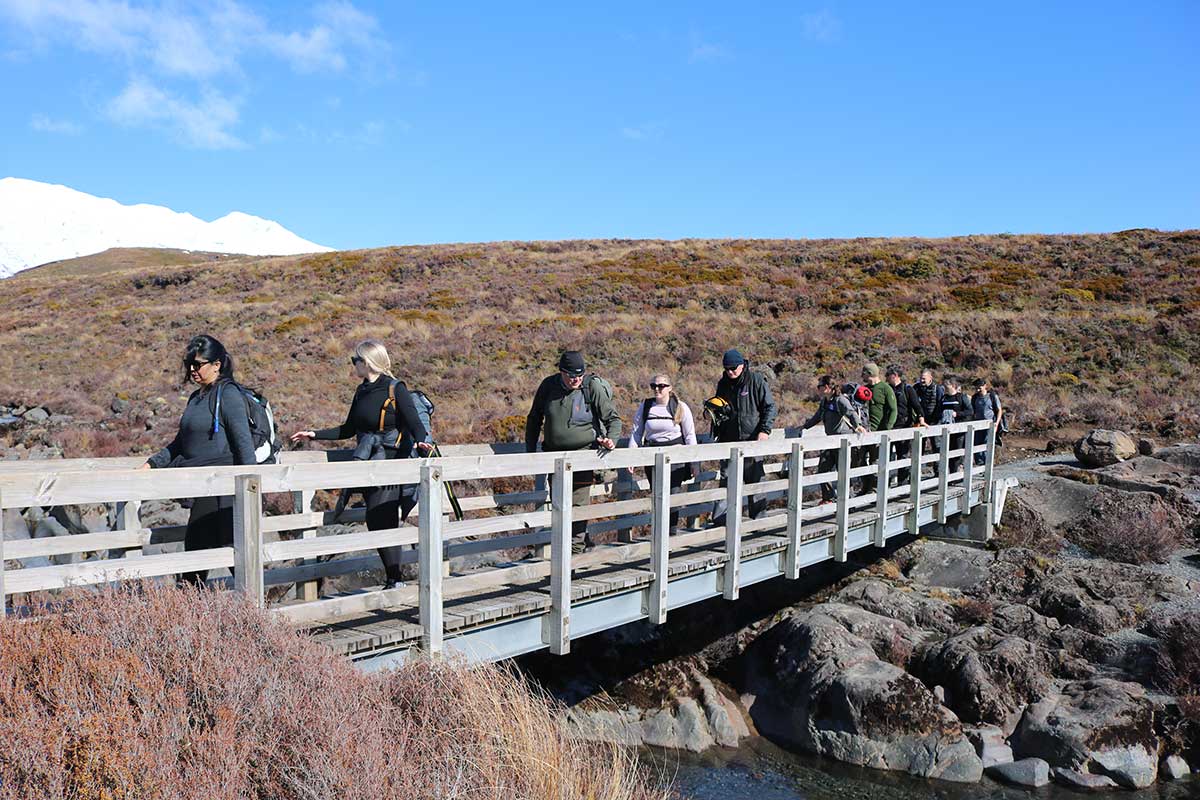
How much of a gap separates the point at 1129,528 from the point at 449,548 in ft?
32.6

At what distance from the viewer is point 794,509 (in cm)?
897

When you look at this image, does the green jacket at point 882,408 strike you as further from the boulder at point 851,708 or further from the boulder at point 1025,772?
the boulder at point 1025,772

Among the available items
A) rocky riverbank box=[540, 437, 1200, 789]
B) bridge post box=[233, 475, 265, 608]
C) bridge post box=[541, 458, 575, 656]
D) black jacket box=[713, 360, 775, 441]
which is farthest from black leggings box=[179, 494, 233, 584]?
black jacket box=[713, 360, 775, 441]

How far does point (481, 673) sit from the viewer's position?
184 inches

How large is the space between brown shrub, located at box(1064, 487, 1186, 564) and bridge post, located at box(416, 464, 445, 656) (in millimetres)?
10562

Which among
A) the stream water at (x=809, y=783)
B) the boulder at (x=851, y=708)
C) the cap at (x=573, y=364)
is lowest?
the stream water at (x=809, y=783)

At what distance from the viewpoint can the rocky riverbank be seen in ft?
27.7

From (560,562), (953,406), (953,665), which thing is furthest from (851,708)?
(953,406)

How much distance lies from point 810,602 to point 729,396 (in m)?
3.61

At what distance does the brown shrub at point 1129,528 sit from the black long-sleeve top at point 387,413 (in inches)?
412

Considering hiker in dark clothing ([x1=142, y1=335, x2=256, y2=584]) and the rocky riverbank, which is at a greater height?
hiker in dark clothing ([x1=142, y1=335, x2=256, y2=584])

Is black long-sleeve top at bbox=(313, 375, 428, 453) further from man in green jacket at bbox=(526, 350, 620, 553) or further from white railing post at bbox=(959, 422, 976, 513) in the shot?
white railing post at bbox=(959, 422, 976, 513)

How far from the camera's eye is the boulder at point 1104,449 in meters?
16.2

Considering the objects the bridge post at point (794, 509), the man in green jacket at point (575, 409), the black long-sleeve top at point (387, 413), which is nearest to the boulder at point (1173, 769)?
the bridge post at point (794, 509)
